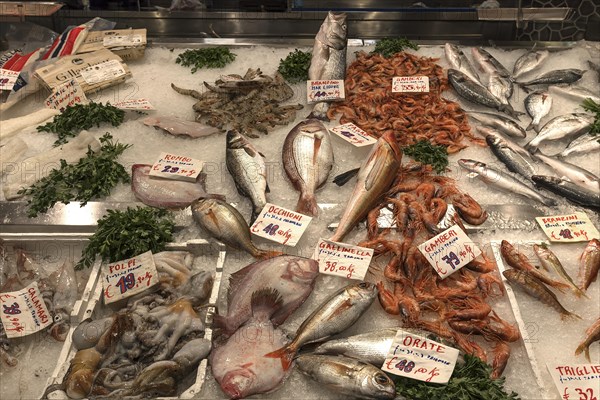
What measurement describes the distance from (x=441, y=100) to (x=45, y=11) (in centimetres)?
346

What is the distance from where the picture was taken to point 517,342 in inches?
97.5

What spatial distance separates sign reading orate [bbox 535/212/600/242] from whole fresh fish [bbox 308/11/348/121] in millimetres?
1883

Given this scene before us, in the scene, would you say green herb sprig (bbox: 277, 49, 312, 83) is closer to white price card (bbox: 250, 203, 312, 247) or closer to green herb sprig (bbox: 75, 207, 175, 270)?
white price card (bbox: 250, 203, 312, 247)

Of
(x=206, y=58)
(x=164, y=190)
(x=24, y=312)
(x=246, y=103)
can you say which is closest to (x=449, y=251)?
(x=164, y=190)

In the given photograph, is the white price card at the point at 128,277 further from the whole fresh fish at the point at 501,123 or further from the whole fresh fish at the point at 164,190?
the whole fresh fish at the point at 501,123

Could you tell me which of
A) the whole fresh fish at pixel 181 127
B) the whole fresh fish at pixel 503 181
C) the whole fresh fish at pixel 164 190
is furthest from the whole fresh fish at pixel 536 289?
the whole fresh fish at pixel 181 127

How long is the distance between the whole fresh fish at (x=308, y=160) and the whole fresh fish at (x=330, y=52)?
2.57 feet

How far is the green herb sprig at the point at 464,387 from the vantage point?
2143 millimetres

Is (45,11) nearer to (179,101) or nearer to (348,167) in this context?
(179,101)

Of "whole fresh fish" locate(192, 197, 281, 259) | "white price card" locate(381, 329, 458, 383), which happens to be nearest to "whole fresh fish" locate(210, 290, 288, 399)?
"whole fresh fish" locate(192, 197, 281, 259)

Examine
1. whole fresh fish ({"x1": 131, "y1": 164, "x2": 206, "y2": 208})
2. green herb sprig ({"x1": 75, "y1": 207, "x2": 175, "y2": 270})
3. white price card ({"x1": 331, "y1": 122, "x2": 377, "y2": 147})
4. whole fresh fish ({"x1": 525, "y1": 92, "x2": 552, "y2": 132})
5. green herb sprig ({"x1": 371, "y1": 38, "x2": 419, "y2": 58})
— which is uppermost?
green herb sprig ({"x1": 371, "y1": 38, "x2": 419, "y2": 58})

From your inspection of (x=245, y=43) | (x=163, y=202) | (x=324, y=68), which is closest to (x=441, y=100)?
(x=324, y=68)

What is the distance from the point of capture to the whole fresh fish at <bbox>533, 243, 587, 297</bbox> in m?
2.71

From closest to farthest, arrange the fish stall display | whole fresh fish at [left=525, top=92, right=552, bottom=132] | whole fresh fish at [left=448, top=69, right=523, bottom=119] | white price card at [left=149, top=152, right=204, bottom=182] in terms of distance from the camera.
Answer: the fish stall display → white price card at [left=149, top=152, right=204, bottom=182] → whole fresh fish at [left=525, top=92, right=552, bottom=132] → whole fresh fish at [left=448, top=69, right=523, bottom=119]
